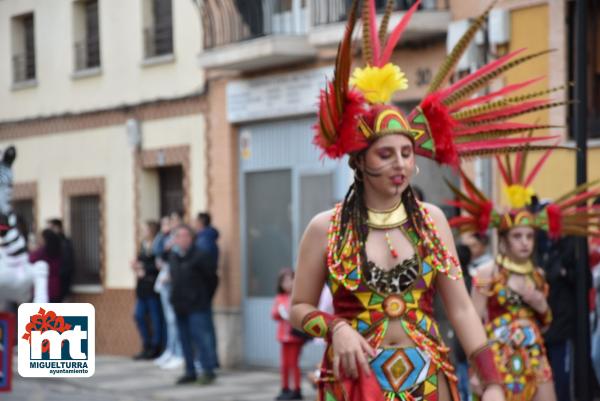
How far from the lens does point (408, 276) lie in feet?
19.5

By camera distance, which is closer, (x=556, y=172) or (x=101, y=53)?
(x=556, y=172)

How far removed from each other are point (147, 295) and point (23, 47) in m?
6.82

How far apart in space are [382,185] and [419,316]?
0.55 m

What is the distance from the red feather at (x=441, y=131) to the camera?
6.25 m

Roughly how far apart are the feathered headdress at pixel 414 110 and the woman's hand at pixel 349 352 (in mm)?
771

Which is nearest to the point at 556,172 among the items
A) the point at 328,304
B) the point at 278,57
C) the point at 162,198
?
the point at 328,304

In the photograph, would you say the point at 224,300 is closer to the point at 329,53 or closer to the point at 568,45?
the point at 329,53

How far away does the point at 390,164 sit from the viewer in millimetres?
5945

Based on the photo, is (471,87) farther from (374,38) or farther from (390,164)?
Result: (390,164)

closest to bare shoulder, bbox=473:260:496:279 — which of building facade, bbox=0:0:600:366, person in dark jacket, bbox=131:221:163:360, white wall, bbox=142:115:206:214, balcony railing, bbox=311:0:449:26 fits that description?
building facade, bbox=0:0:600:366

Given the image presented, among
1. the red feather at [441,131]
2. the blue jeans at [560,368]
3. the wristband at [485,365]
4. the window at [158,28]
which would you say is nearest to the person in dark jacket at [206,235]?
the window at [158,28]

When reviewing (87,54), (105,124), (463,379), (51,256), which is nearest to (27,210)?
(105,124)

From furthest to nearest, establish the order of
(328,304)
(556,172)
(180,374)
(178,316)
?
(180,374) → (178,316) → (556,172) → (328,304)

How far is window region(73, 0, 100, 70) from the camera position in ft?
75.8
